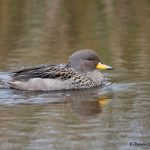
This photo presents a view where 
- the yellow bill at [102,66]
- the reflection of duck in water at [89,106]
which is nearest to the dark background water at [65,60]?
the reflection of duck in water at [89,106]

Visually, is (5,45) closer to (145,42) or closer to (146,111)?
(145,42)

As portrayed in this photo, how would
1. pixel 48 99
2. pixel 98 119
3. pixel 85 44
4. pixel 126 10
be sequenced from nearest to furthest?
pixel 98 119 < pixel 48 99 < pixel 85 44 < pixel 126 10

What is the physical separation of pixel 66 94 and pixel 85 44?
3.84 metres

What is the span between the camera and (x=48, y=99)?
11.3 meters

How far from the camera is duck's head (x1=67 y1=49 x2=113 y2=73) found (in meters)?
12.8

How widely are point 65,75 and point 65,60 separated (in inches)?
67.5

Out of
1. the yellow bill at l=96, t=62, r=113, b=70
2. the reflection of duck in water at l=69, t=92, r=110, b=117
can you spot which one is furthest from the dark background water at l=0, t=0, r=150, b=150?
the yellow bill at l=96, t=62, r=113, b=70

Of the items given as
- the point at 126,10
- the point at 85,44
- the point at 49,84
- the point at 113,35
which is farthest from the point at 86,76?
the point at 126,10

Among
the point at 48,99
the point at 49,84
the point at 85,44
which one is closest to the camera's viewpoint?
the point at 48,99

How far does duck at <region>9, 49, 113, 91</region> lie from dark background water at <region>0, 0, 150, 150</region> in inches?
9.4

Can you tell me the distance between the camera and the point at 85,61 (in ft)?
42.4

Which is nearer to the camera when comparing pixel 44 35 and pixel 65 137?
pixel 65 137

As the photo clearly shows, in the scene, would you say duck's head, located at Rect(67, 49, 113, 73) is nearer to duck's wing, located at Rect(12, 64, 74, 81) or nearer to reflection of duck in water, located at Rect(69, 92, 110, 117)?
duck's wing, located at Rect(12, 64, 74, 81)

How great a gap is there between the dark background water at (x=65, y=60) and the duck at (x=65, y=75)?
0.78 feet
